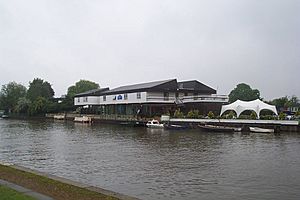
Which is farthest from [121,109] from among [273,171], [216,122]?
[273,171]

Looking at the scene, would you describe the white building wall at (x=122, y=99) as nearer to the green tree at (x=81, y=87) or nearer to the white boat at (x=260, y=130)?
the white boat at (x=260, y=130)

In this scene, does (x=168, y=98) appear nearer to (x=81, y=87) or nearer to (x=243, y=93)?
(x=243, y=93)

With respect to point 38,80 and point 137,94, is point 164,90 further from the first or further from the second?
point 38,80

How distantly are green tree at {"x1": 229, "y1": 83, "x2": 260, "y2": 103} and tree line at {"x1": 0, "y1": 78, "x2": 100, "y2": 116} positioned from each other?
2159 inches

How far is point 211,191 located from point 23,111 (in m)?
131

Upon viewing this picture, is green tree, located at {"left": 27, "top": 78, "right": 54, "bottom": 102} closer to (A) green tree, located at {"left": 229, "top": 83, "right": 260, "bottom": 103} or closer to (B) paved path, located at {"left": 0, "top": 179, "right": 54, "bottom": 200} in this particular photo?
(A) green tree, located at {"left": 229, "top": 83, "right": 260, "bottom": 103}

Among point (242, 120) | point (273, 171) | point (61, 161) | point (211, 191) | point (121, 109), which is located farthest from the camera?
point (121, 109)

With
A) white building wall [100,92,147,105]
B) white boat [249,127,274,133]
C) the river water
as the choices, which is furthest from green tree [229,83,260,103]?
the river water

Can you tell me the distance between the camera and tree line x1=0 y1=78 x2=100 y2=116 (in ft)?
411

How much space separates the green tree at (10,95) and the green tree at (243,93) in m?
86.3

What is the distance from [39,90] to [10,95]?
16.2 meters

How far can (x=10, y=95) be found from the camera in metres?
153

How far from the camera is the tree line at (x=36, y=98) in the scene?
125m

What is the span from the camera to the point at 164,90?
7638 cm
